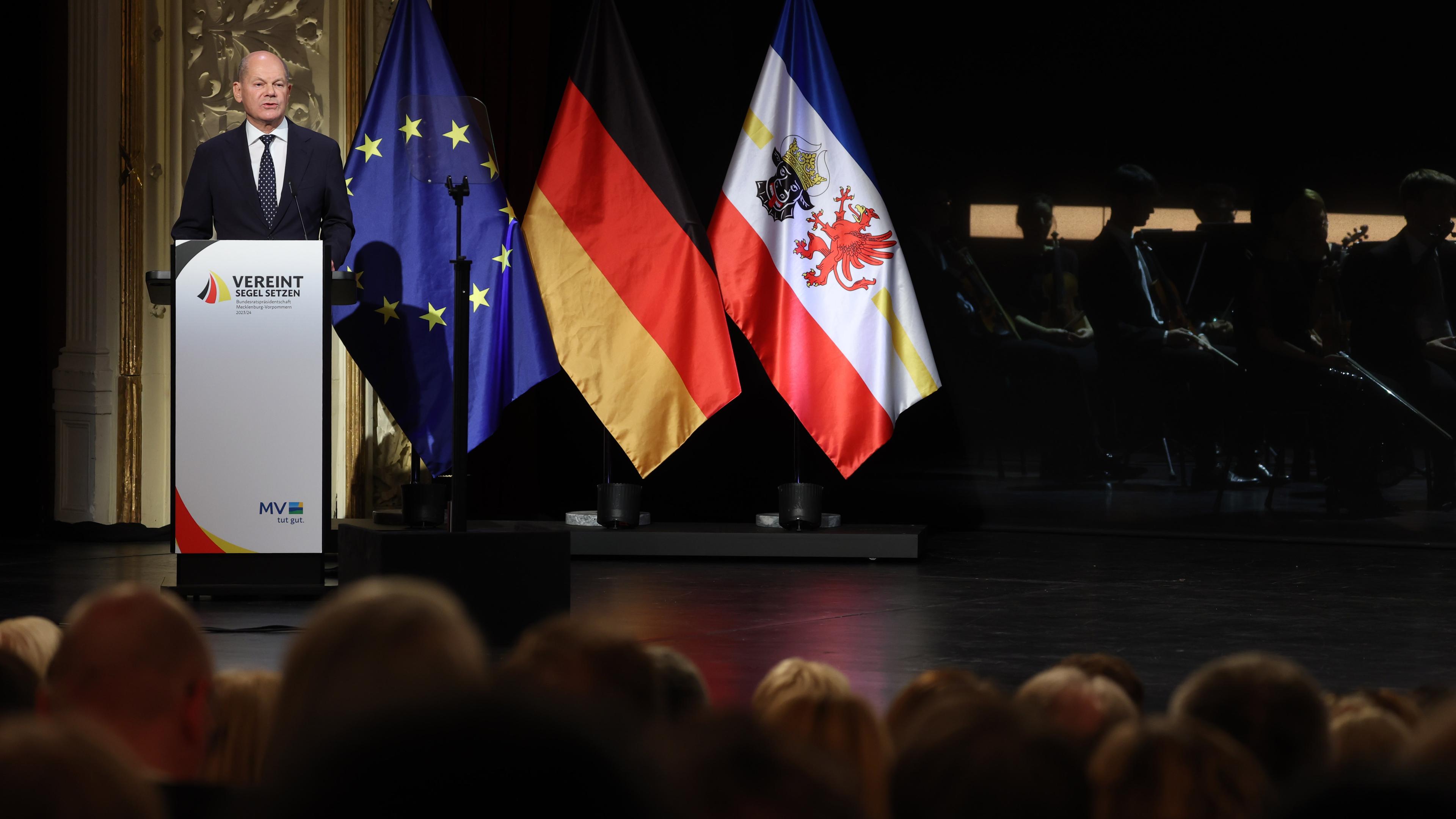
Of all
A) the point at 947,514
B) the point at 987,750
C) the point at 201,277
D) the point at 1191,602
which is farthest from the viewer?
the point at 947,514

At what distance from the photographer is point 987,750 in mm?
639

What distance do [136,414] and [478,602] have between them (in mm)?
3140

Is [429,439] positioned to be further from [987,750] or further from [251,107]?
[987,750]

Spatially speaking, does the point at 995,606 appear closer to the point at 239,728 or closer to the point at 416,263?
the point at 416,263

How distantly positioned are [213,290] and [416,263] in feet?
4.26

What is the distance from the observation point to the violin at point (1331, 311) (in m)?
5.73

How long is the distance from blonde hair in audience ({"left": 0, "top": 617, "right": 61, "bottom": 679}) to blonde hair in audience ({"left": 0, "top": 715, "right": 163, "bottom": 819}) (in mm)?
738

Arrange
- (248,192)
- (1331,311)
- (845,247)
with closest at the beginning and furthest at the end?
(248,192) → (845,247) → (1331,311)

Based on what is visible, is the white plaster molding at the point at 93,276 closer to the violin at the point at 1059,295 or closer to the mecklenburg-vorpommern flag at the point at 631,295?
the mecklenburg-vorpommern flag at the point at 631,295

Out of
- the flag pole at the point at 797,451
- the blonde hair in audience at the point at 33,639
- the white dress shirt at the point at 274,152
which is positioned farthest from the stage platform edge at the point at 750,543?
the blonde hair in audience at the point at 33,639

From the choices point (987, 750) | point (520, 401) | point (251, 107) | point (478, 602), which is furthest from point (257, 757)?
point (520, 401)

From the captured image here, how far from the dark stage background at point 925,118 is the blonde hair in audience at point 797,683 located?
499 centimetres

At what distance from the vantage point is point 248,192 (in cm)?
407

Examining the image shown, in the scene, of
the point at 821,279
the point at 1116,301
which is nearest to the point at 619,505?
the point at 821,279
